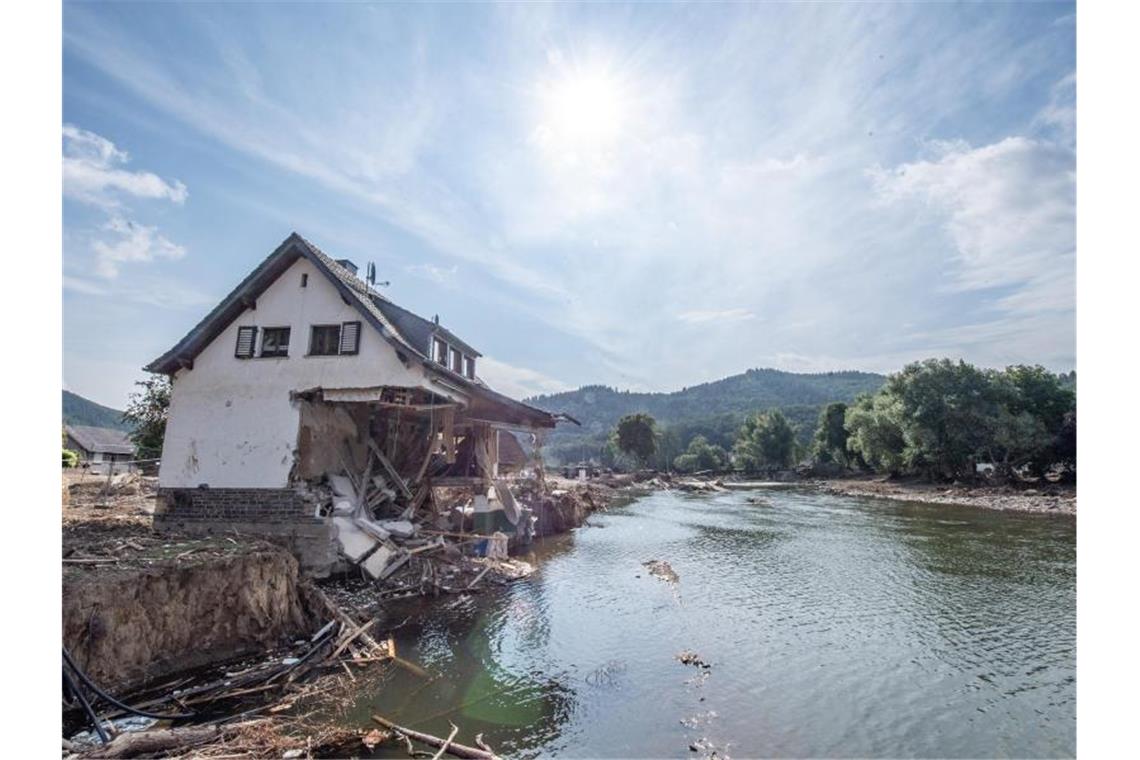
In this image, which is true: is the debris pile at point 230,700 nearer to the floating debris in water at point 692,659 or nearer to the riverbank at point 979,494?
the floating debris in water at point 692,659

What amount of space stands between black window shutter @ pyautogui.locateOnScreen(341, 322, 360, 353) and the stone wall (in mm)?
4077

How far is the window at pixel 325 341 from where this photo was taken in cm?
1548

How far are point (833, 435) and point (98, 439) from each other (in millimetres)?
97764

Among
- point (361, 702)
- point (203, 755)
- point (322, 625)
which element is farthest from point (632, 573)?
point (203, 755)

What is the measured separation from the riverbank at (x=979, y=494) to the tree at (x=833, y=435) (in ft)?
75.0

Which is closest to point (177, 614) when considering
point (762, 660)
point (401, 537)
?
point (401, 537)

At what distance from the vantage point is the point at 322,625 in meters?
10.8

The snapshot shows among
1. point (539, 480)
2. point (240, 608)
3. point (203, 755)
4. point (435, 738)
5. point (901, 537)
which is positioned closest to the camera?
point (203, 755)

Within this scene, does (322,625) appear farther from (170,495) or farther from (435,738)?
(170,495)

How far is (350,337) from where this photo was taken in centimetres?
1538

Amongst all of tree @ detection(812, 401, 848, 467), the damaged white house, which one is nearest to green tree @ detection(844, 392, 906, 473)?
tree @ detection(812, 401, 848, 467)

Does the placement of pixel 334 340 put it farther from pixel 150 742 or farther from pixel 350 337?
pixel 150 742

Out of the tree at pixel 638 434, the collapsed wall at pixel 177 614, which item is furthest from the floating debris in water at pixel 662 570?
the tree at pixel 638 434

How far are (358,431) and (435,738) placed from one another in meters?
12.7
